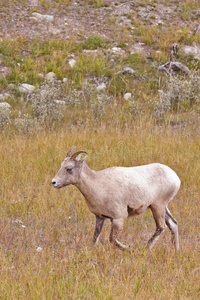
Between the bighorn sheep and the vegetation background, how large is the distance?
1.01 feet

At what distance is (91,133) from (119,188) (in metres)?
4.21

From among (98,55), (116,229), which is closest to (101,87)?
(98,55)

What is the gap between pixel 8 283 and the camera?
322 centimetres

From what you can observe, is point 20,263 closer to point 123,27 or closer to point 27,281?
point 27,281

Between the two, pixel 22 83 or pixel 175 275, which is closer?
pixel 175 275

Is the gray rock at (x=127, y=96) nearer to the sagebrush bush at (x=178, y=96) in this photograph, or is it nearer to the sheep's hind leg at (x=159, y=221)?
the sagebrush bush at (x=178, y=96)

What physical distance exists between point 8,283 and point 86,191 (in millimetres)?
1126

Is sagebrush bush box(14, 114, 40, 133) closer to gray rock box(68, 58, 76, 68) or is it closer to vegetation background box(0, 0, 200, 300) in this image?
vegetation background box(0, 0, 200, 300)

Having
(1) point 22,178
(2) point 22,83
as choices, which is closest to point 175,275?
(1) point 22,178

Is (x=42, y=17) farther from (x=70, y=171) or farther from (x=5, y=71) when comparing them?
(x=70, y=171)

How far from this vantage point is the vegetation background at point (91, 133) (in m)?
3.45

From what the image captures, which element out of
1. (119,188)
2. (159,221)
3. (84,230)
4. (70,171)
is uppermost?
(70,171)

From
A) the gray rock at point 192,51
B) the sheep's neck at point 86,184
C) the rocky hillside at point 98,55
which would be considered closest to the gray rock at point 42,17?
the rocky hillside at point 98,55

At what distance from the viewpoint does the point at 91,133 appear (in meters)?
8.04
